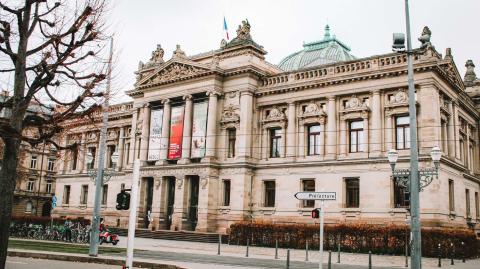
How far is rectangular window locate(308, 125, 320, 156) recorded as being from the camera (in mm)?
42156

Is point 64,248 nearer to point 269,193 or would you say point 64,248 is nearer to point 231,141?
point 269,193

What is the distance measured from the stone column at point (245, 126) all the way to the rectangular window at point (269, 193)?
3099mm

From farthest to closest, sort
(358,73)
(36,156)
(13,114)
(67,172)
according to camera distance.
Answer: (36,156) → (67,172) → (358,73) → (13,114)

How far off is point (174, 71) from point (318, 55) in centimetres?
1649

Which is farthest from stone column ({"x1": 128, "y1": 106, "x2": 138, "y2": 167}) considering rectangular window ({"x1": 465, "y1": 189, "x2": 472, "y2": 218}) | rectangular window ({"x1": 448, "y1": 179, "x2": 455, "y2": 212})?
rectangular window ({"x1": 465, "y1": 189, "x2": 472, "y2": 218})

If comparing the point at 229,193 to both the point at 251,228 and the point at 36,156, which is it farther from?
the point at 36,156

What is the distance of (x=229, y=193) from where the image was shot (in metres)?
44.8

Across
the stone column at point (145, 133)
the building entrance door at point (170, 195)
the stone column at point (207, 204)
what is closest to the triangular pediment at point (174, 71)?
the stone column at point (145, 133)

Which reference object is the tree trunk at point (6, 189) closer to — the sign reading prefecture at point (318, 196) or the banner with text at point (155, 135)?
the sign reading prefecture at point (318, 196)

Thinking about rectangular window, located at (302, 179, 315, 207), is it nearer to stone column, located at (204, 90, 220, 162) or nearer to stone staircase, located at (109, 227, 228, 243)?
stone staircase, located at (109, 227, 228, 243)

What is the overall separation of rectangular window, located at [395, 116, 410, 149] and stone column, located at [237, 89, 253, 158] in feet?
43.3

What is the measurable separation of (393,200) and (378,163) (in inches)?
119

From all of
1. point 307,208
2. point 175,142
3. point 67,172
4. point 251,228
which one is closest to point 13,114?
point 251,228

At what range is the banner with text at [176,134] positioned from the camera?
47.3 meters
